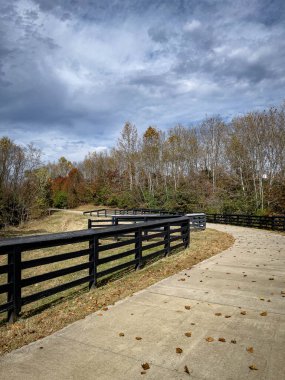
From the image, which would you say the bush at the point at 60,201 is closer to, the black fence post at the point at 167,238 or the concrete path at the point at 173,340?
the black fence post at the point at 167,238

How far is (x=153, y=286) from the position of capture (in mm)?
7156

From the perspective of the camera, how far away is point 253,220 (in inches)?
1022

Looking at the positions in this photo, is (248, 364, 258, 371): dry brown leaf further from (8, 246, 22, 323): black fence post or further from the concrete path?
(8, 246, 22, 323): black fence post

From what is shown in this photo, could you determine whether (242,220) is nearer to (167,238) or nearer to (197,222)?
(197,222)

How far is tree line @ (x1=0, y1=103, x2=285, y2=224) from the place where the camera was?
35656mm

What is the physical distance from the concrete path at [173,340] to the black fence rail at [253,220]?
17.0m

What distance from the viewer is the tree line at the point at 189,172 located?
3566 centimetres

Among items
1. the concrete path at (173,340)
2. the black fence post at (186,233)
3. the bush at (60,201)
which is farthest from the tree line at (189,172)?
the concrete path at (173,340)

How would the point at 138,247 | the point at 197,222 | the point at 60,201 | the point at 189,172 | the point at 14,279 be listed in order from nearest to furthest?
1. the point at 14,279
2. the point at 138,247
3. the point at 197,222
4. the point at 189,172
5. the point at 60,201

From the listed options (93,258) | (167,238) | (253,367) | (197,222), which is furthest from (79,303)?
(197,222)

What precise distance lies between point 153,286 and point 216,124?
4634cm

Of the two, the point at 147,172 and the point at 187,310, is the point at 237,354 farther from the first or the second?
the point at 147,172

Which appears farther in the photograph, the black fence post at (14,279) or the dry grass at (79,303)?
the black fence post at (14,279)

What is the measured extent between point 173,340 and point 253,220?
23.4 m
